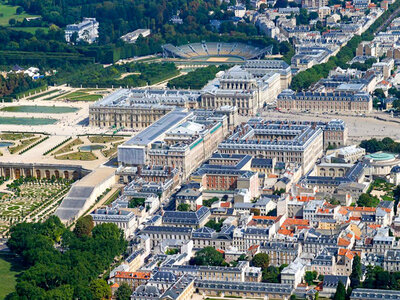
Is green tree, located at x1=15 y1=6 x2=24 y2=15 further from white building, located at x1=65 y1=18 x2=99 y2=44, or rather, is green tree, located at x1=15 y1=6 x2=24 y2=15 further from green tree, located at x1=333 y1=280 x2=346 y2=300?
green tree, located at x1=333 y1=280 x2=346 y2=300

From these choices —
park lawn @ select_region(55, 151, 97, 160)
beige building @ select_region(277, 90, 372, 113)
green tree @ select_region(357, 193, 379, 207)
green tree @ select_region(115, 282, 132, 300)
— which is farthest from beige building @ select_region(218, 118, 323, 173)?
green tree @ select_region(115, 282, 132, 300)

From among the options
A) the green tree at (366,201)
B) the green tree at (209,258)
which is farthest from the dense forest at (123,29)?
the green tree at (209,258)

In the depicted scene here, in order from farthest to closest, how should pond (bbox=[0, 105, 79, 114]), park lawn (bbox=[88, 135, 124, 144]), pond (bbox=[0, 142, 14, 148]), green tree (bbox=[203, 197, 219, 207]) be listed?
pond (bbox=[0, 105, 79, 114]) → park lawn (bbox=[88, 135, 124, 144]) → pond (bbox=[0, 142, 14, 148]) → green tree (bbox=[203, 197, 219, 207])

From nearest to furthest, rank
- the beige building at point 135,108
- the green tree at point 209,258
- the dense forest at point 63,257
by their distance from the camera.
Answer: the dense forest at point 63,257
the green tree at point 209,258
the beige building at point 135,108

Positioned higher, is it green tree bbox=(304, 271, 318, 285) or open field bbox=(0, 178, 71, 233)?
open field bbox=(0, 178, 71, 233)

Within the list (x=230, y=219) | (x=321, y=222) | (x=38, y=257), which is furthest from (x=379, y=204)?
(x=38, y=257)

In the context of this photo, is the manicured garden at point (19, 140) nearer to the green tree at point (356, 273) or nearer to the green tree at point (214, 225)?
the green tree at point (214, 225)

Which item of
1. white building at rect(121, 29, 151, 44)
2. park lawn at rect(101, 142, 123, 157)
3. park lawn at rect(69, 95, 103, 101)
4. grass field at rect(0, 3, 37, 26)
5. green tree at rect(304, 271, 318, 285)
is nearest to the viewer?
green tree at rect(304, 271, 318, 285)

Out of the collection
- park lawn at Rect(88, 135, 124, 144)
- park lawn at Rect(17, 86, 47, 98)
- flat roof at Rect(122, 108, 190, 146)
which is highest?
flat roof at Rect(122, 108, 190, 146)
